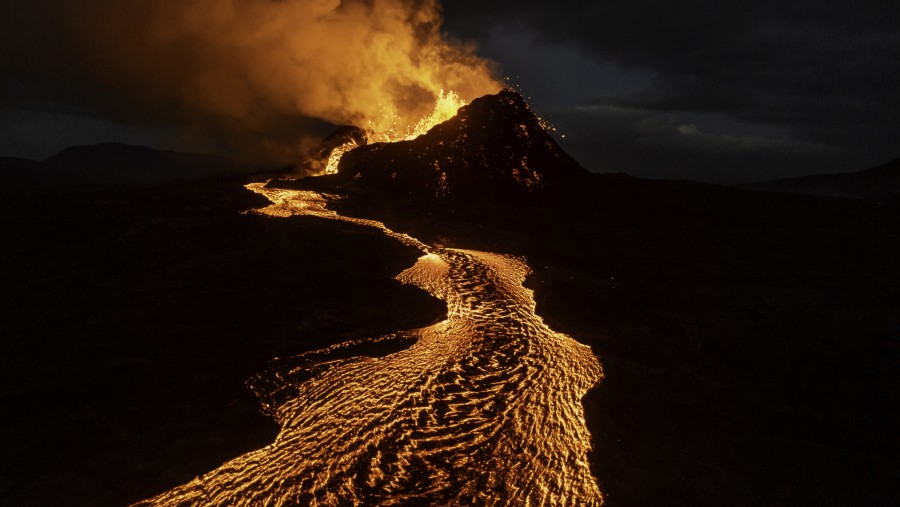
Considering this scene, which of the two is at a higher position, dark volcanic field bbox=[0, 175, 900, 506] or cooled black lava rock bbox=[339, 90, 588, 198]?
cooled black lava rock bbox=[339, 90, 588, 198]

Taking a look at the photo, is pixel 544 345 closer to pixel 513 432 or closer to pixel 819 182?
pixel 513 432

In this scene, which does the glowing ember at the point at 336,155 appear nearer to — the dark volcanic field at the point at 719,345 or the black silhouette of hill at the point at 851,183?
the dark volcanic field at the point at 719,345

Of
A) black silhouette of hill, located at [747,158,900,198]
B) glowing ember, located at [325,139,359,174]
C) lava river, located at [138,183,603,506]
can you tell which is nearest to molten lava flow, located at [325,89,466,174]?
glowing ember, located at [325,139,359,174]

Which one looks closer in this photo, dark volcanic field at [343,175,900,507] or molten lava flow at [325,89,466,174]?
dark volcanic field at [343,175,900,507]

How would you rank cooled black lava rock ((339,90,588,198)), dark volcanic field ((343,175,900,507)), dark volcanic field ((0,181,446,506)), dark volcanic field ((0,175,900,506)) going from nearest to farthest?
1. dark volcanic field ((0,181,446,506))
2. dark volcanic field ((0,175,900,506))
3. dark volcanic field ((343,175,900,507))
4. cooled black lava rock ((339,90,588,198))

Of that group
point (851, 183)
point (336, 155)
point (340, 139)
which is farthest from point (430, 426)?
point (851, 183)

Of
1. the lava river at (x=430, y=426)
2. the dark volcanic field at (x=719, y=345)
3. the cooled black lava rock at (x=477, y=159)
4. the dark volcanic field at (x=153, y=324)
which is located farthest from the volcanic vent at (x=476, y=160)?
the lava river at (x=430, y=426)

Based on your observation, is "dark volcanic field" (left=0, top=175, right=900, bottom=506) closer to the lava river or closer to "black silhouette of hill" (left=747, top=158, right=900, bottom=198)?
the lava river

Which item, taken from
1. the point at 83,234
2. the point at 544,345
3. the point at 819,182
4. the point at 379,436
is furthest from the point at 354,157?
the point at 819,182
